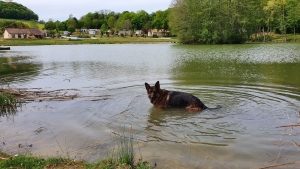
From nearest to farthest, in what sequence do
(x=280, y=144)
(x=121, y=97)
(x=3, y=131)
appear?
(x=280, y=144) → (x=3, y=131) → (x=121, y=97)

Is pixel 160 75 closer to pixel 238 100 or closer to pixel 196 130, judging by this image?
pixel 238 100

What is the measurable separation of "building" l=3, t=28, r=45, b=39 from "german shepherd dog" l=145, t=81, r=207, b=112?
12036cm

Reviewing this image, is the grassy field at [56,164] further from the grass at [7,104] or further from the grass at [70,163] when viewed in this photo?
the grass at [7,104]

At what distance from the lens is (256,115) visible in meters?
12.4

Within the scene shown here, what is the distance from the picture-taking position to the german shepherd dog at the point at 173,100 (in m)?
13.2

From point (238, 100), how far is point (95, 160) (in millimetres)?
8125

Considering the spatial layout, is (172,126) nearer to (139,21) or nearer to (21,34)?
(21,34)

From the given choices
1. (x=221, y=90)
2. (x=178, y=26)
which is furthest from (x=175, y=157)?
(x=178, y=26)

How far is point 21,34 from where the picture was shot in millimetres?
130875

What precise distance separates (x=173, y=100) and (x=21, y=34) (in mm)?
126179

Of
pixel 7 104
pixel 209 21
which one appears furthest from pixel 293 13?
pixel 7 104

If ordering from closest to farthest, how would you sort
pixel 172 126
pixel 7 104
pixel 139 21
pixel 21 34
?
pixel 172 126, pixel 7 104, pixel 21 34, pixel 139 21

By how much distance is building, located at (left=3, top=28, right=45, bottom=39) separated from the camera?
127688 mm

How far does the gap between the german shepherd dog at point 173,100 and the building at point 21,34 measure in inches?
4738
